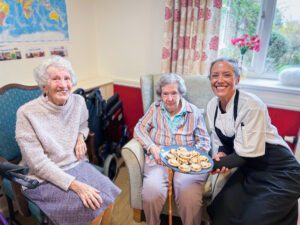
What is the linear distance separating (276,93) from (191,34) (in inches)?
35.2

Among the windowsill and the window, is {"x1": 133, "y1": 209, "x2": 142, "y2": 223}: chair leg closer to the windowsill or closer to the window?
the windowsill

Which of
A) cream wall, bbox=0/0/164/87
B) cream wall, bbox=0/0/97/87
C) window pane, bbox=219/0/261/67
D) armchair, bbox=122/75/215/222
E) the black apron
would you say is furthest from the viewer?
cream wall, bbox=0/0/164/87

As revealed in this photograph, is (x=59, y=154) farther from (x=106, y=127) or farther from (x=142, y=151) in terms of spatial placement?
(x=106, y=127)

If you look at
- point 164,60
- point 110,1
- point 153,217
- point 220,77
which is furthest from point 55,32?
point 153,217

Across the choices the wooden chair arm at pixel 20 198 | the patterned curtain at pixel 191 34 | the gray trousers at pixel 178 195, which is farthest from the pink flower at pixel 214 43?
the wooden chair arm at pixel 20 198

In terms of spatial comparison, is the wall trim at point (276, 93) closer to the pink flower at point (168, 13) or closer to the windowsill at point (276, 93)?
the windowsill at point (276, 93)

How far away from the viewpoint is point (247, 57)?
224 cm

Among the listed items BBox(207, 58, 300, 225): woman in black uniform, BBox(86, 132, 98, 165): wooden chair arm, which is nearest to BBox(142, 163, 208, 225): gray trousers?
BBox(207, 58, 300, 225): woman in black uniform

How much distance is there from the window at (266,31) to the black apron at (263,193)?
41.6 inches

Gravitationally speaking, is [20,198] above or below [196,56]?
below

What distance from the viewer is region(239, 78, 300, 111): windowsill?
6.28 feet

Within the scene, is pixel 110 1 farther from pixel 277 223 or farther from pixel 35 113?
pixel 277 223

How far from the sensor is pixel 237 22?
7.09 ft

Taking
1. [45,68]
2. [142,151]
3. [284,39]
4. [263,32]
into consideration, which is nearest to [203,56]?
[263,32]
